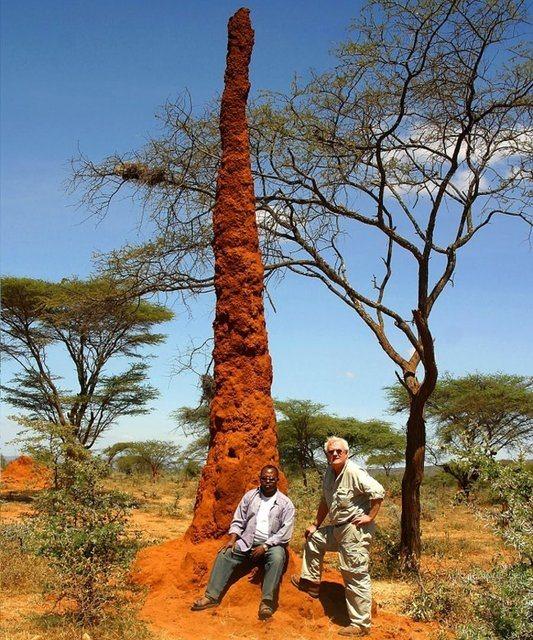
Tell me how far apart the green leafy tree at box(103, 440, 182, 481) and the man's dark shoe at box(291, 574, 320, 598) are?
24.1m

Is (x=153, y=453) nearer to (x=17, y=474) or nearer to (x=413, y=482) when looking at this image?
(x=17, y=474)

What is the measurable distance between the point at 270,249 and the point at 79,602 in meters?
6.54

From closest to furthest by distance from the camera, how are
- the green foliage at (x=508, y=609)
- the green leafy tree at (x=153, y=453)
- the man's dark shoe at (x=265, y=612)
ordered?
the green foliage at (x=508, y=609)
the man's dark shoe at (x=265, y=612)
the green leafy tree at (x=153, y=453)

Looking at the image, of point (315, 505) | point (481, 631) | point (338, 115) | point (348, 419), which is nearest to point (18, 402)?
point (315, 505)

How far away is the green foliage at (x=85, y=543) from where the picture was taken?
17.8 feet

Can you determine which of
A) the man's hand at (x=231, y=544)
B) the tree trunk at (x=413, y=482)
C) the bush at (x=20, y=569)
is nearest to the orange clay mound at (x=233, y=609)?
the man's hand at (x=231, y=544)

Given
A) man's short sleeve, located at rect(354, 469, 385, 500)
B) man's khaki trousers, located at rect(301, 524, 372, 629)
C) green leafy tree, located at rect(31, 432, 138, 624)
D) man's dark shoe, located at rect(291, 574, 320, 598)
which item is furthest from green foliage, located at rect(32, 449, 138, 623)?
man's short sleeve, located at rect(354, 469, 385, 500)

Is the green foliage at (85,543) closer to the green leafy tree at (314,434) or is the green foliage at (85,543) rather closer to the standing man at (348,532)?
the standing man at (348,532)

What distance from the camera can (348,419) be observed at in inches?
944

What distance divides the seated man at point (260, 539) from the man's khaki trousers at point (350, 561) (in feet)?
0.95

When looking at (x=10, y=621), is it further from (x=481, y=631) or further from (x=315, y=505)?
(x=315, y=505)

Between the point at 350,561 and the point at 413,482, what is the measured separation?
3.68 m

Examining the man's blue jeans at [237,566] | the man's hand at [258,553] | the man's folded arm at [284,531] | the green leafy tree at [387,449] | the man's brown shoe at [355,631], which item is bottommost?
the man's brown shoe at [355,631]

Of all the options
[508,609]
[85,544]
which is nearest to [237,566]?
[85,544]
